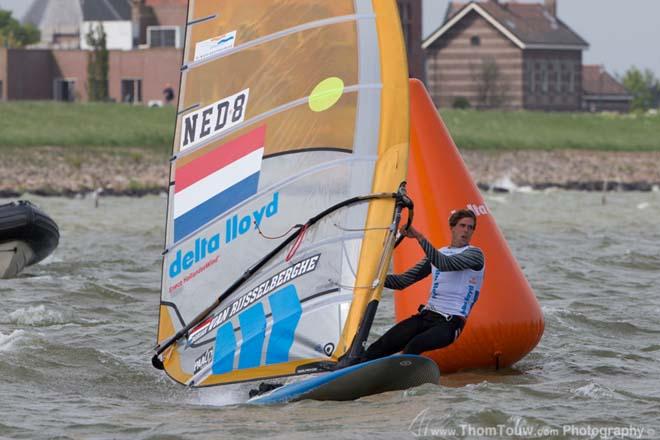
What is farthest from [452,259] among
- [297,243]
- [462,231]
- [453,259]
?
[297,243]

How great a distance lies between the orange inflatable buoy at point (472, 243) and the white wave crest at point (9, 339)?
2846 millimetres

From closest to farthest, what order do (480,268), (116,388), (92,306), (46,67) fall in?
1. (480,268)
2. (116,388)
3. (92,306)
4. (46,67)

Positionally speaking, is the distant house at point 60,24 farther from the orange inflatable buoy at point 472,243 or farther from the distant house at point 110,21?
the orange inflatable buoy at point 472,243

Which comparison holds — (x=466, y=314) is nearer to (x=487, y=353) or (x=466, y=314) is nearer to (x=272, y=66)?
(x=487, y=353)

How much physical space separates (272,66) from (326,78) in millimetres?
360

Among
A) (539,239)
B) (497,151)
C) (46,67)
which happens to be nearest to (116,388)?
(539,239)

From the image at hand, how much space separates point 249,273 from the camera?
26.9ft

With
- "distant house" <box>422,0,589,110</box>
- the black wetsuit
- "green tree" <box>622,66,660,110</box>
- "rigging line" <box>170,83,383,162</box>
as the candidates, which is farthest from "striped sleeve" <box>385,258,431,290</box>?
"green tree" <box>622,66,660,110</box>

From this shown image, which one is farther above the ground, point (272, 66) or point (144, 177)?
point (272, 66)

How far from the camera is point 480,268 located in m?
8.15

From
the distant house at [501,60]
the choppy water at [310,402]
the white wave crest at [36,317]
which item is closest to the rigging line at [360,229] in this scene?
the choppy water at [310,402]

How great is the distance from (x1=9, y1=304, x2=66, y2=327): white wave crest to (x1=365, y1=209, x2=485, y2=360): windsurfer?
4.14m

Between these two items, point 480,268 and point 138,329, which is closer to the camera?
point 480,268

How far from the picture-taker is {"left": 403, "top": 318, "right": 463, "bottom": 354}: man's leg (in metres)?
8.03
